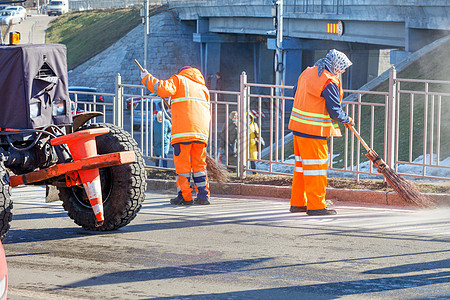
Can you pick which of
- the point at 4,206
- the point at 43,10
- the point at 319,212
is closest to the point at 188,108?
the point at 319,212

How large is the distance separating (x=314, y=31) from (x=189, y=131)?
26.8 m

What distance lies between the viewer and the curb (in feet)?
32.5

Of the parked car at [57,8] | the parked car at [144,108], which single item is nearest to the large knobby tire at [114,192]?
the parked car at [144,108]

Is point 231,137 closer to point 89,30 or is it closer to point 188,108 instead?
point 188,108

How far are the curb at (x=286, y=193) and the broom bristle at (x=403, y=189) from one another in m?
0.12

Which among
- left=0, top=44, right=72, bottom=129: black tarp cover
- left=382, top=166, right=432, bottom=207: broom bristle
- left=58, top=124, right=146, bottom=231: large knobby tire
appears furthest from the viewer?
left=382, top=166, right=432, bottom=207: broom bristle

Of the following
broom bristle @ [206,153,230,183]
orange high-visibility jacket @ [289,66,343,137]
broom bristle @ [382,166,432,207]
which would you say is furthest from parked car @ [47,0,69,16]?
broom bristle @ [382,166,432,207]

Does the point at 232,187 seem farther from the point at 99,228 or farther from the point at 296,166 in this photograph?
the point at 99,228

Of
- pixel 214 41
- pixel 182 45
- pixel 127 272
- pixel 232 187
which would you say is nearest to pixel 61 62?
pixel 127 272

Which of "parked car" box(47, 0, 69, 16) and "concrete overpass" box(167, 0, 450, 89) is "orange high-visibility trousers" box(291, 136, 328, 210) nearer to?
"concrete overpass" box(167, 0, 450, 89)

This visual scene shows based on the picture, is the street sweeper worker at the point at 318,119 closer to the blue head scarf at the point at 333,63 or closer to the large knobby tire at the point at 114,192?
the blue head scarf at the point at 333,63

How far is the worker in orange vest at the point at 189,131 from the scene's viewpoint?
9906 millimetres

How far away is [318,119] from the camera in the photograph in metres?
9.19

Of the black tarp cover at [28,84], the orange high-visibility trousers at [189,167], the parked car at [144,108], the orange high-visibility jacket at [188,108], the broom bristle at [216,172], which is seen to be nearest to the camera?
the black tarp cover at [28,84]
